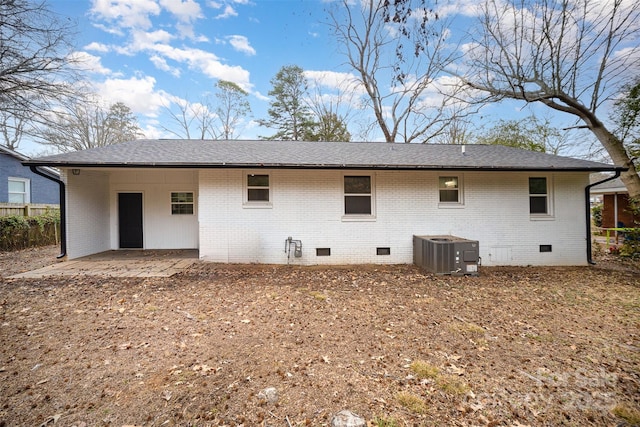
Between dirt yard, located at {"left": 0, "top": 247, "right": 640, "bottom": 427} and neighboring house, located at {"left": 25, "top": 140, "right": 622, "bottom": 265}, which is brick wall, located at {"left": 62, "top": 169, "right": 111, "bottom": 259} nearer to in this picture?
neighboring house, located at {"left": 25, "top": 140, "right": 622, "bottom": 265}

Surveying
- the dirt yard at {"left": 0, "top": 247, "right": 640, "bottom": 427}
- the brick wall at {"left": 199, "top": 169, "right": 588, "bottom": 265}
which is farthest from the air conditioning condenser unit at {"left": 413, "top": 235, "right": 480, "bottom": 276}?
the brick wall at {"left": 199, "top": 169, "right": 588, "bottom": 265}

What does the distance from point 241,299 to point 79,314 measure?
8.49 feet

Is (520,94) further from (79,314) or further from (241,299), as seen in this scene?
(79,314)

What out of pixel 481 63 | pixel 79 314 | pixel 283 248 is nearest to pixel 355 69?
pixel 481 63

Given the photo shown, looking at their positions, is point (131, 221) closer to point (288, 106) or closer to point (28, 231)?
point (28, 231)

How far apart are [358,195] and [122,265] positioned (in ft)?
24.0

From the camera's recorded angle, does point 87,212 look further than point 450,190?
Yes

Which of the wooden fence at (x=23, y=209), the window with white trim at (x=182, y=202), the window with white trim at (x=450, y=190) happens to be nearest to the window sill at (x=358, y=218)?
the window with white trim at (x=450, y=190)

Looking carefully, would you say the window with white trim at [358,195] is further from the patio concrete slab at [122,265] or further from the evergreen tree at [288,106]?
the evergreen tree at [288,106]

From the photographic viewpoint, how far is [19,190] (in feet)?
48.0

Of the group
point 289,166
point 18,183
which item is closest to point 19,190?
point 18,183

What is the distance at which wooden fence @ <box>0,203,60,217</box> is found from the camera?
1082 centimetres

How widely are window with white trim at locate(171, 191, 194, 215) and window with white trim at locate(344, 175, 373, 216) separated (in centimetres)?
612

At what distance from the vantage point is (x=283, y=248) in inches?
332
